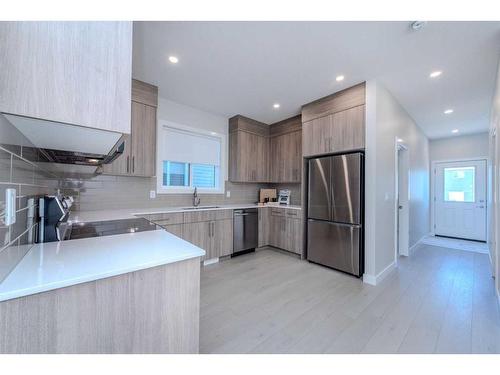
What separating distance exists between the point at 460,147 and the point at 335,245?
4.89 m

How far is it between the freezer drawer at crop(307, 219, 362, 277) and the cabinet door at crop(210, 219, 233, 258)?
1.28m

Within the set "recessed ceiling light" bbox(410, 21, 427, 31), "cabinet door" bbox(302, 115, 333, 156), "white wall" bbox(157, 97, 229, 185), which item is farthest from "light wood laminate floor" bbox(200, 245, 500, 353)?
"recessed ceiling light" bbox(410, 21, 427, 31)

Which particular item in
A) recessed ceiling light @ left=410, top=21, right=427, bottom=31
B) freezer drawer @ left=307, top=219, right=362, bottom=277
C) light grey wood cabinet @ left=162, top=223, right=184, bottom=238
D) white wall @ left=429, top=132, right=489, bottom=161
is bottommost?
freezer drawer @ left=307, top=219, right=362, bottom=277

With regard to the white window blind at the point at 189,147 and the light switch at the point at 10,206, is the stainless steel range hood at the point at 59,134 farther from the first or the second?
the white window blind at the point at 189,147

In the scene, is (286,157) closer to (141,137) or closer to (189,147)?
(189,147)

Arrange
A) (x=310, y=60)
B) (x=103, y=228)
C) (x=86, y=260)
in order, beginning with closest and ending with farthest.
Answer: (x=86, y=260), (x=103, y=228), (x=310, y=60)

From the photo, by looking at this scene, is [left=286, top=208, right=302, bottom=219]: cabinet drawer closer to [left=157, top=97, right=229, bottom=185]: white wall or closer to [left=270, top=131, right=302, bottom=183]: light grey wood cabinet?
[left=270, top=131, right=302, bottom=183]: light grey wood cabinet

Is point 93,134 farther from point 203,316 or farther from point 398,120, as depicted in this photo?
point 398,120

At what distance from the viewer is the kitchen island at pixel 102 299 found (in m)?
0.75

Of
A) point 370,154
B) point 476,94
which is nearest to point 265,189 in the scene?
point 370,154

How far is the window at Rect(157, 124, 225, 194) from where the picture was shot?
3371 mm

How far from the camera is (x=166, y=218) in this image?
279 cm

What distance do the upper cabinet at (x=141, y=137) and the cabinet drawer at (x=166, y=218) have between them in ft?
1.99

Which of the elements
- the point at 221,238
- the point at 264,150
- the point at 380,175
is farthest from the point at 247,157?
the point at 380,175
